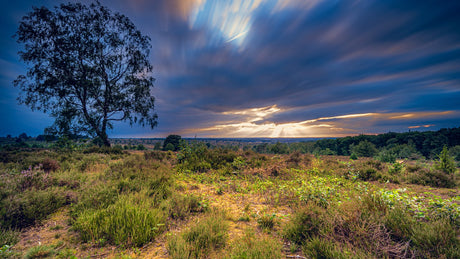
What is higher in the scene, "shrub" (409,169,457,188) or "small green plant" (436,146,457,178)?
"small green plant" (436,146,457,178)

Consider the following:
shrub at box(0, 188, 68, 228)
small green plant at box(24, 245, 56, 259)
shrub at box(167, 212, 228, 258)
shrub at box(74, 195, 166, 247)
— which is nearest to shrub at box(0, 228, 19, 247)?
shrub at box(0, 188, 68, 228)

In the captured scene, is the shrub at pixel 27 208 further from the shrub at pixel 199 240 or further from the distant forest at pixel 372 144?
the distant forest at pixel 372 144

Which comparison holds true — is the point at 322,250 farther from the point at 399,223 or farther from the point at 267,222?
the point at 399,223

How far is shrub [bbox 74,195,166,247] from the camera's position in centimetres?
295

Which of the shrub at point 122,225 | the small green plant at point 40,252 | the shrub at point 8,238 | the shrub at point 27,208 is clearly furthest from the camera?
the shrub at point 27,208

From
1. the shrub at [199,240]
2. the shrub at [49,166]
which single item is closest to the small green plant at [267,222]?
the shrub at [199,240]

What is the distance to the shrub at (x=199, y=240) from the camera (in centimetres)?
254

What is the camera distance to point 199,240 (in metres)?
2.81

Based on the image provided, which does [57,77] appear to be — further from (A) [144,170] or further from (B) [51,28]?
(A) [144,170]

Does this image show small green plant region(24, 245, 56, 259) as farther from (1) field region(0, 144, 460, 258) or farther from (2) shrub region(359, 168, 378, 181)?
(2) shrub region(359, 168, 378, 181)

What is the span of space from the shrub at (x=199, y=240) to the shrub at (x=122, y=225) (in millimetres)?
640

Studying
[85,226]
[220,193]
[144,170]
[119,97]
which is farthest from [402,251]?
[119,97]

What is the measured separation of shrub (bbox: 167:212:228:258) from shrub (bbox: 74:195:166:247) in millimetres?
640

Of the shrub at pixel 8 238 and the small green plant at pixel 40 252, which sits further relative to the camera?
the shrub at pixel 8 238
